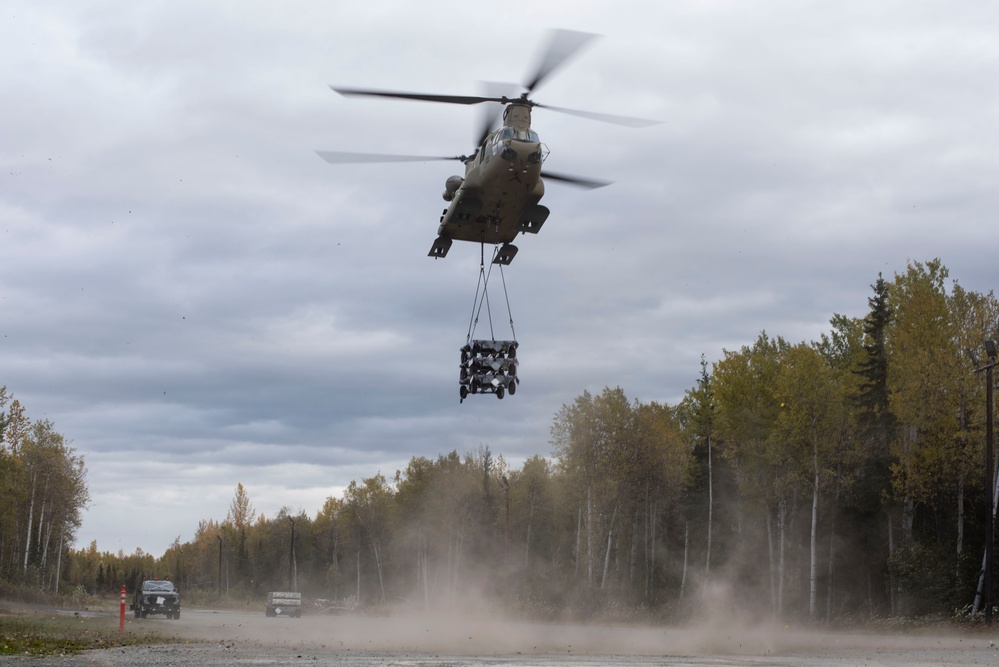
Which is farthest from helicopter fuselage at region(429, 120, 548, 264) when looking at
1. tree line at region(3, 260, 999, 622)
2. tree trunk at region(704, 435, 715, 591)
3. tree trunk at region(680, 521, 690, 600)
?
tree trunk at region(680, 521, 690, 600)

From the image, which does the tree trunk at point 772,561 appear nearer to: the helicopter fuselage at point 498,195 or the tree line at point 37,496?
the helicopter fuselage at point 498,195

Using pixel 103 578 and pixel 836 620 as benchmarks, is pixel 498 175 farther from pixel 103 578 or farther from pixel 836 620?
pixel 103 578

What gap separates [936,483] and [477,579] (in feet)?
145

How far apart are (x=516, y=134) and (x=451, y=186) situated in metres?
4.45

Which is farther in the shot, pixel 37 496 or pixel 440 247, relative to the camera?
pixel 37 496

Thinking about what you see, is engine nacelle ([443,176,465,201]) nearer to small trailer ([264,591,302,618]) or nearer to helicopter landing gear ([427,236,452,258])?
helicopter landing gear ([427,236,452,258])

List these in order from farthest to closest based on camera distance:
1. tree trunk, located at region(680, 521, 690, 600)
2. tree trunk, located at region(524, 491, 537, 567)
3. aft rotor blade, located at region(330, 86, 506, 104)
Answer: tree trunk, located at region(524, 491, 537, 567)
tree trunk, located at region(680, 521, 690, 600)
aft rotor blade, located at region(330, 86, 506, 104)

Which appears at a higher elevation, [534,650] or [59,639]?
[59,639]

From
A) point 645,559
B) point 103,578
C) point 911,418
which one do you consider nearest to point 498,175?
point 911,418

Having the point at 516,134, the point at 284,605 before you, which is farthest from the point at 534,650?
the point at 284,605

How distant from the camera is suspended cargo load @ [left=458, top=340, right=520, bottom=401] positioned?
28.7 m

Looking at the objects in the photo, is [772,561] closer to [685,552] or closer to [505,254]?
[685,552]

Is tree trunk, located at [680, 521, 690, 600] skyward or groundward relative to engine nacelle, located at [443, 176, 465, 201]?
groundward

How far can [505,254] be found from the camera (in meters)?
29.1
